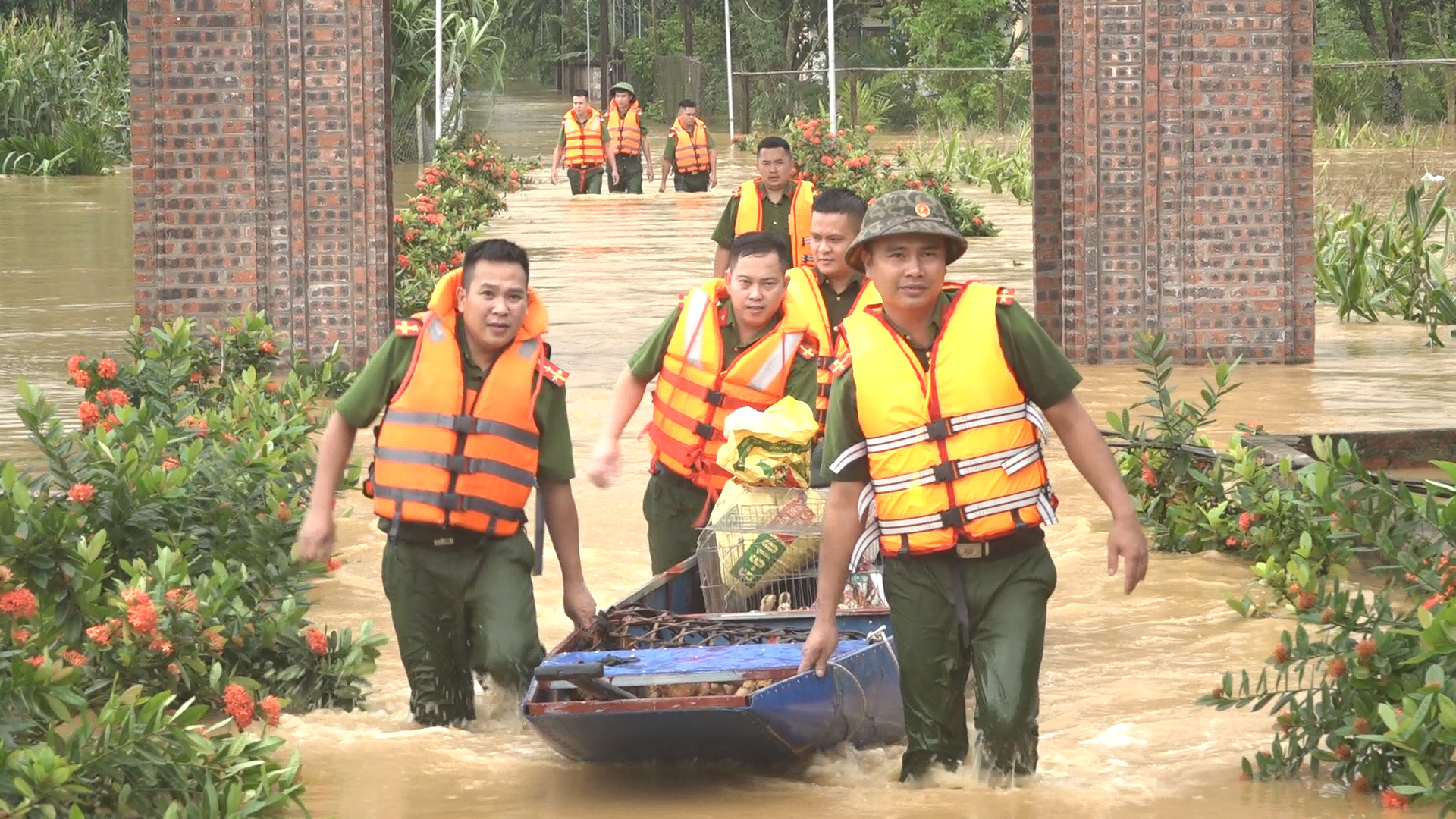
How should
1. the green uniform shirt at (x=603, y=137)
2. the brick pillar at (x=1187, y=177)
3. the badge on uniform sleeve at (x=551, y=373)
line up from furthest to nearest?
the green uniform shirt at (x=603, y=137)
the brick pillar at (x=1187, y=177)
the badge on uniform sleeve at (x=551, y=373)

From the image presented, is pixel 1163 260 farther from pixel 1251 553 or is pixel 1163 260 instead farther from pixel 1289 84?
pixel 1251 553

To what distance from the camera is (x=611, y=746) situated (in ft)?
22.0

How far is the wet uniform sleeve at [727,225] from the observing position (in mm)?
12539

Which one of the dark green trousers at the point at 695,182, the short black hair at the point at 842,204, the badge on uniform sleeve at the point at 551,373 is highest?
the dark green trousers at the point at 695,182

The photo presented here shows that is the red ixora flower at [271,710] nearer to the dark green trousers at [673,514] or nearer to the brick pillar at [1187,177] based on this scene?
the dark green trousers at [673,514]

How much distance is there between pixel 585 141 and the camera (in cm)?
3306

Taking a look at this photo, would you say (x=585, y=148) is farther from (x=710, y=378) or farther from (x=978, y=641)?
(x=978, y=641)

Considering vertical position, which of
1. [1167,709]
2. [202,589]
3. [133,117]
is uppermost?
[133,117]

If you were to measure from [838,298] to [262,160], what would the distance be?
6.97m

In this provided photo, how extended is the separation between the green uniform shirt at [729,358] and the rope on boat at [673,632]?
1.03m

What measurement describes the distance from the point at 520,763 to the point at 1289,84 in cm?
1001

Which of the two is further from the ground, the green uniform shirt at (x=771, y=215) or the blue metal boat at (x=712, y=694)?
the green uniform shirt at (x=771, y=215)

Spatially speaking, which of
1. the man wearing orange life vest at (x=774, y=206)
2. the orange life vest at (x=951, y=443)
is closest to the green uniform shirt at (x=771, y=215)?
the man wearing orange life vest at (x=774, y=206)

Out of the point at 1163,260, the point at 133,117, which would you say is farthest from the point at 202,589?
the point at 1163,260
